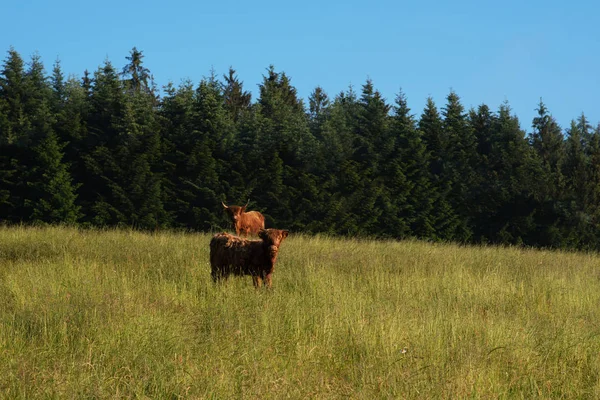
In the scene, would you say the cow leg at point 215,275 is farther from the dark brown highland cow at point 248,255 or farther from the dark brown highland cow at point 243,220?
the dark brown highland cow at point 243,220

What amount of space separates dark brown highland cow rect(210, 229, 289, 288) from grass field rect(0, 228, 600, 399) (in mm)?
264

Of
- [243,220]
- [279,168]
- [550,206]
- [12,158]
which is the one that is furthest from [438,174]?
[12,158]

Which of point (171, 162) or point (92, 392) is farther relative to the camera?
point (171, 162)

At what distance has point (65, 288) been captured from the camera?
921 cm

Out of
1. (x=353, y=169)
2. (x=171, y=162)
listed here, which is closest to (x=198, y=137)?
(x=171, y=162)

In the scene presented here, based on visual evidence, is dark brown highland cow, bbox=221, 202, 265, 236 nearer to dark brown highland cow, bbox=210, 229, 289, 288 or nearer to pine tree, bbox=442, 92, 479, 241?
dark brown highland cow, bbox=210, 229, 289, 288

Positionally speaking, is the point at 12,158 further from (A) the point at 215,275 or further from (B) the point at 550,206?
(B) the point at 550,206

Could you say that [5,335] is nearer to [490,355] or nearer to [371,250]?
[490,355]

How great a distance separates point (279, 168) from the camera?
25109mm

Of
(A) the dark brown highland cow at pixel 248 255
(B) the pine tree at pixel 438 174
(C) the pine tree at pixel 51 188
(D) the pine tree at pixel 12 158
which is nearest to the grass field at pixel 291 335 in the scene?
(A) the dark brown highland cow at pixel 248 255

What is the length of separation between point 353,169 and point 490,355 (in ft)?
65.6

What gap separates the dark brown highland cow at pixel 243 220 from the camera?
17808 mm

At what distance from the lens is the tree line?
2445 cm

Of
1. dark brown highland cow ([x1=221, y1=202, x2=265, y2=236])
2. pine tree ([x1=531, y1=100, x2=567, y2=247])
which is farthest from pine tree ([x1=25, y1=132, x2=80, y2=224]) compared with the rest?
pine tree ([x1=531, y1=100, x2=567, y2=247])
